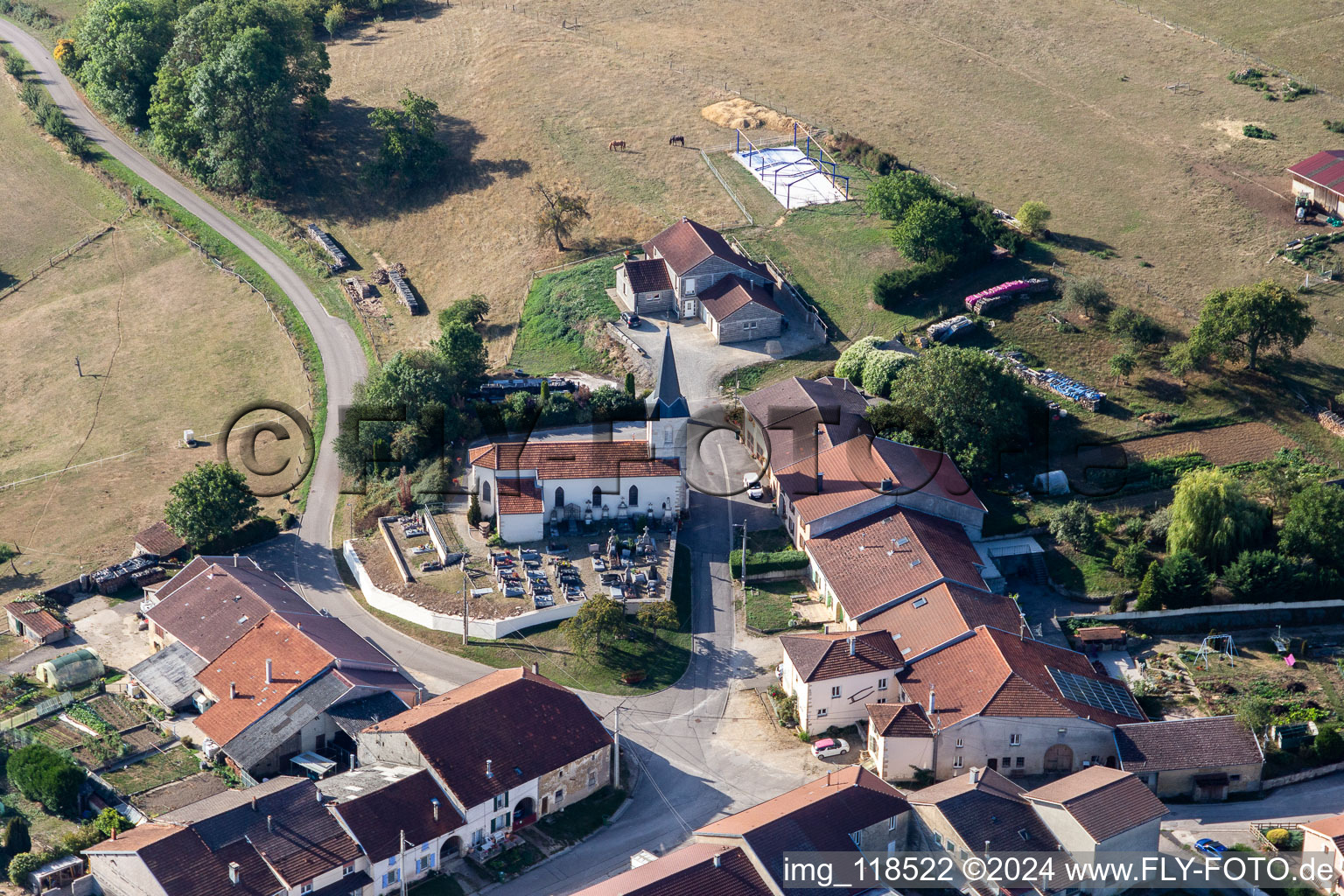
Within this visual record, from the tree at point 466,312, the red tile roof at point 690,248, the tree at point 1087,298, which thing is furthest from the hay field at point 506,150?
the tree at point 1087,298

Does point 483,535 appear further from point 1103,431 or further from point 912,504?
point 1103,431

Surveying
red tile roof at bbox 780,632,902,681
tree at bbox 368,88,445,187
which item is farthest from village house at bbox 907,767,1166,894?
tree at bbox 368,88,445,187

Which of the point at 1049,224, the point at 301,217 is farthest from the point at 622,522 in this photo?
the point at 301,217

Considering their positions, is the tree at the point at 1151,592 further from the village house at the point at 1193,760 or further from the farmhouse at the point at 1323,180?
the farmhouse at the point at 1323,180

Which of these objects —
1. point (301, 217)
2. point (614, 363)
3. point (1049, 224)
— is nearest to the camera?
point (614, 363)

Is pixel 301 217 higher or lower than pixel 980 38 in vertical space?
lower

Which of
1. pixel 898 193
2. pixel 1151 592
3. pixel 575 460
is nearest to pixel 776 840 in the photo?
pixel 1151 592

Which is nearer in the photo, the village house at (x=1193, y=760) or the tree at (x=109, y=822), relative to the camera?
the tree at (x=109, y=822)
